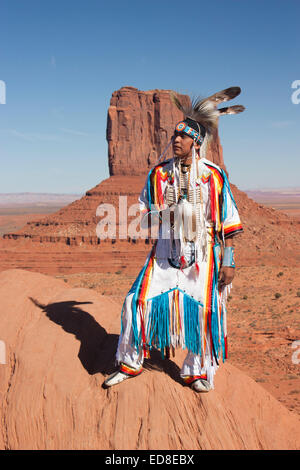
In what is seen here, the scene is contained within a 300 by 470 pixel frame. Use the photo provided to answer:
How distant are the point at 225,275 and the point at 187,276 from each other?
320 millimetres

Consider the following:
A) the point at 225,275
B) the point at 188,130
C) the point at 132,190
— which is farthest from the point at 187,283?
the point at 132,190

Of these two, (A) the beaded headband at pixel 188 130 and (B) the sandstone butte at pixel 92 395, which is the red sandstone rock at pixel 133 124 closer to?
(B) the sandstone butte at pixel 92 395

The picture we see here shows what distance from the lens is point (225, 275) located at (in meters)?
3.63

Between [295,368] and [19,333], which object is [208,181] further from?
[295,368]

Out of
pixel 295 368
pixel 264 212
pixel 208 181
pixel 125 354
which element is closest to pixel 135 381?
pixel 125 354

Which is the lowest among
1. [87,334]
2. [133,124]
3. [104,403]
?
[104,403]

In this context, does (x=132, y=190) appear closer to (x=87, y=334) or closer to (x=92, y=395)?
(x=87, y=334)

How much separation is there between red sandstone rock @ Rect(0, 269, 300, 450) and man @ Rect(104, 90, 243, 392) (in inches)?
7.8

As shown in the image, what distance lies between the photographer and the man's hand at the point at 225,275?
11.9ft

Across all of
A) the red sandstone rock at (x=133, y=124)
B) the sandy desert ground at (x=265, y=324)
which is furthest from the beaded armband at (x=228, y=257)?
the red sandstone rock at (x=133, y=124)

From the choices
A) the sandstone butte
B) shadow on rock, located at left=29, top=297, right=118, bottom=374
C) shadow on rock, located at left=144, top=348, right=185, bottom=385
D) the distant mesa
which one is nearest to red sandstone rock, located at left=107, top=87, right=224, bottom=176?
the distant mesa

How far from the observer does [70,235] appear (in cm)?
4438

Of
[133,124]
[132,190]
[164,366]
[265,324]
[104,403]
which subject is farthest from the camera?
[133,124]

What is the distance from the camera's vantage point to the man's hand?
11.9ft
